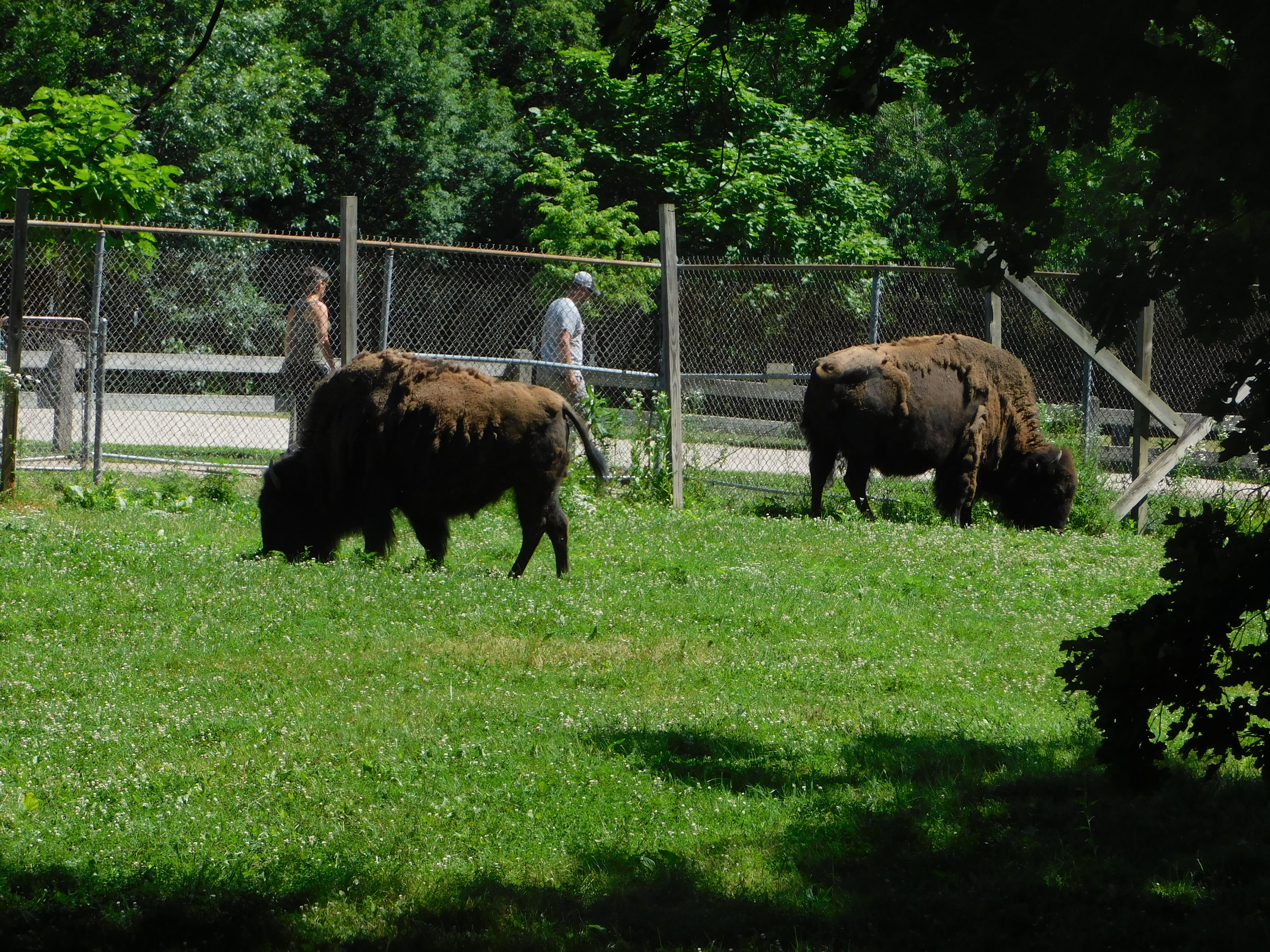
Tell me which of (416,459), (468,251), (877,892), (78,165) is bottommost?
(877,892)

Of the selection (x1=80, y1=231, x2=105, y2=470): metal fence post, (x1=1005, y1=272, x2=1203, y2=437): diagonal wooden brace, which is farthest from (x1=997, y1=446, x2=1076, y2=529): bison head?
(x1=80, y1=231, x2=105, y2=470): metal fence post

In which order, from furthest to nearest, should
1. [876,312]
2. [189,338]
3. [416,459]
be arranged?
1. [189,338]
2. [876,312]
3. [416,459]

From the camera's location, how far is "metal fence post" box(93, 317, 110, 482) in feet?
38.9

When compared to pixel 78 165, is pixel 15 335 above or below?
below

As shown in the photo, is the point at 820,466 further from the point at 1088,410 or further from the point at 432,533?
the point at 432,533

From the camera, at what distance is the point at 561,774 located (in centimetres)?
510

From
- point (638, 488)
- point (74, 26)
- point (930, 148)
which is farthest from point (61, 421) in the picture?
Result: point (930, 148)

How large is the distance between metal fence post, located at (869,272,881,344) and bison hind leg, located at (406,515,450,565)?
19.0 feet

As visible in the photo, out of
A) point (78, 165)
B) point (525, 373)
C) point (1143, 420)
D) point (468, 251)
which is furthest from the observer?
point (525, 373)

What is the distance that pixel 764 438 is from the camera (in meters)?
15.4

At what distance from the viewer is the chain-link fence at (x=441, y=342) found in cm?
1309

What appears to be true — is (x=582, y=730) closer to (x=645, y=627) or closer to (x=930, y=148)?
(x=645, y=627)

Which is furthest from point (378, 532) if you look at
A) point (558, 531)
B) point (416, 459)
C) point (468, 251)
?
point (468, 251)

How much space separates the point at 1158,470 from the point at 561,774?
978 cm
